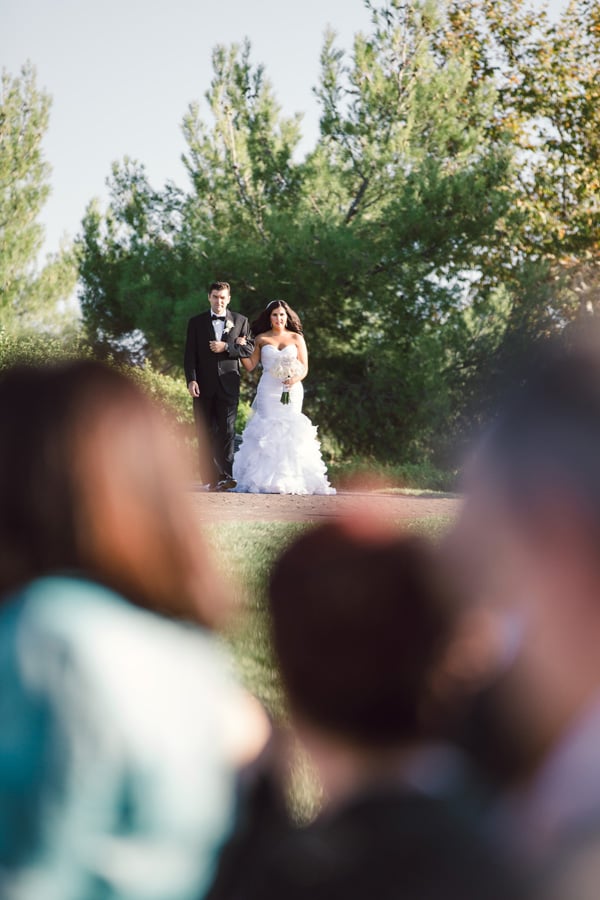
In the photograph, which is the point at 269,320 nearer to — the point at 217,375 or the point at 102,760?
the point at 217,375

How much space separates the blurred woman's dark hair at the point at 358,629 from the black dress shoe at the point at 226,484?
13.0 metres

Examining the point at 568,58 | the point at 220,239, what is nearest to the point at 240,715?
the point at 220,239

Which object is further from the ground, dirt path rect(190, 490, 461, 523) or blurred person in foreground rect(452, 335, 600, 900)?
blurred person in foreground rect(452, 335, 600, 900)

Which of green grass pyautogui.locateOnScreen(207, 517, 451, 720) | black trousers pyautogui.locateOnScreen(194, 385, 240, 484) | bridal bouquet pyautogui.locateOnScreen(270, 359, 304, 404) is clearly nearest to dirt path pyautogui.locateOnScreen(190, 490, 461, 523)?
green grass pyautogui.locateOnScreen(207, 517, 451, 720)

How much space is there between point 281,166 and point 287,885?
23.9 m

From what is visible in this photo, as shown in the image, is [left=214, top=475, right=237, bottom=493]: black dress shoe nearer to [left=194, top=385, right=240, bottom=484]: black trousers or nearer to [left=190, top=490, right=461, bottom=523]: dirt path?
[left=194, top=385, right=240, bottom=484]: black trousers

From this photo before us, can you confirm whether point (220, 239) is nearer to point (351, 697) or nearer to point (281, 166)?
point (281, 166)

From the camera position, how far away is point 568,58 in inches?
1086

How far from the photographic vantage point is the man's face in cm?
1405

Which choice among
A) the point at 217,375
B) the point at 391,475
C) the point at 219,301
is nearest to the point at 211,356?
the point at 217,375

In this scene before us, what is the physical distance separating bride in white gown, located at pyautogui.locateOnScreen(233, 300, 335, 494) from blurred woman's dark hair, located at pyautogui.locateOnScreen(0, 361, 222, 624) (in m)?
12.3

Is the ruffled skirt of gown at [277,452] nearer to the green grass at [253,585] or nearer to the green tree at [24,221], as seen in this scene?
the green grass at [253,585]

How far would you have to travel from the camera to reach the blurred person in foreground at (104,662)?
4.94 ft

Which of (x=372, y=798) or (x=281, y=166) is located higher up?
(x=281, y=166)
